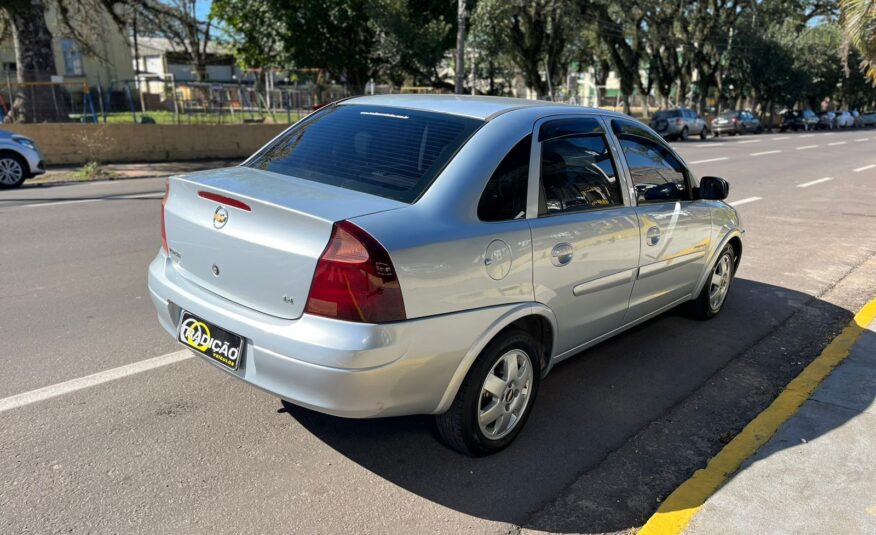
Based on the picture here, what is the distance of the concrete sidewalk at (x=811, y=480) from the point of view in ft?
9.71

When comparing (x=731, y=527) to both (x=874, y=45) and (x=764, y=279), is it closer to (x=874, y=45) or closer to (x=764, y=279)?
(x=764, y=279)

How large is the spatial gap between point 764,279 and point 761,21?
44913mm

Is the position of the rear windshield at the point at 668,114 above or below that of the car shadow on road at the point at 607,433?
above

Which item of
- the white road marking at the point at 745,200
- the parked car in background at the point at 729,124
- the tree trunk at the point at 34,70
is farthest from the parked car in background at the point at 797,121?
the tree trunk at the point at 34,70

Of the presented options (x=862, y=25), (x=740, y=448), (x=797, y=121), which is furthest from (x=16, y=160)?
(x=797, y=121)

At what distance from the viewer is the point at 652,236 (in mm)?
4359

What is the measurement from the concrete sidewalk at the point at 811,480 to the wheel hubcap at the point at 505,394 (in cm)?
98

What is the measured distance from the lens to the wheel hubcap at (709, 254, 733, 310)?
5574mm

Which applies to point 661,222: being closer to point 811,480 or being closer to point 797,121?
point 811,480

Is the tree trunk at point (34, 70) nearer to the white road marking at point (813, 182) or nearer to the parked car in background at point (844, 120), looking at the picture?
the white road marking at point (813, 182)

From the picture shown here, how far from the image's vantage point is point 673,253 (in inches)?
184

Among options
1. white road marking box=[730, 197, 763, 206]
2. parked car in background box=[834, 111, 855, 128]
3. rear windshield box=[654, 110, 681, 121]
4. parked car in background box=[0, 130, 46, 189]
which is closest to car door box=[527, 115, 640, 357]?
white road marking box=[730, 197, 763, 206]

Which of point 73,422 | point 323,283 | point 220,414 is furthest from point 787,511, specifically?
point 73,422

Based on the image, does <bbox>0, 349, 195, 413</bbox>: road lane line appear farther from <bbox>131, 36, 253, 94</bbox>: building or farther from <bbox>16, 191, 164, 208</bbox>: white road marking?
<bbox>131, 36, 253, 94</bbox>: building
